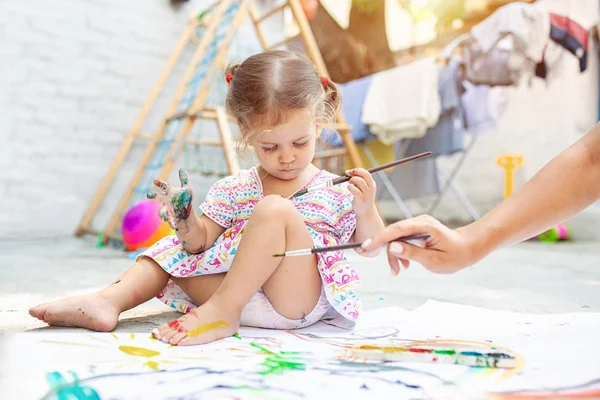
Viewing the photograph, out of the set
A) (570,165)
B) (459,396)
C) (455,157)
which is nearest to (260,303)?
(459,396)

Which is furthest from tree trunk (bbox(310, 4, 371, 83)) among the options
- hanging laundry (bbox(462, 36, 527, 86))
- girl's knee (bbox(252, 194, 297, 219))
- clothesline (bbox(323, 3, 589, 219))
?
girl's knee (bbox(252, 194, 297, 219))

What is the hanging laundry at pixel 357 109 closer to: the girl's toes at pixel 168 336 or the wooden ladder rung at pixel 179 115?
the wooden ladder rung at pixel 179 115

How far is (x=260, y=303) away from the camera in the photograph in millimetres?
954

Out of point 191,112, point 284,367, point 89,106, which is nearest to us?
point 284,367

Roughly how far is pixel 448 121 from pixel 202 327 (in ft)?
7.08

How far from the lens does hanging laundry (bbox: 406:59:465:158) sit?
2.55m

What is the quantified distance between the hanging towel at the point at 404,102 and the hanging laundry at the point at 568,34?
1.79ft

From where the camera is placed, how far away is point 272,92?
100 centimetres

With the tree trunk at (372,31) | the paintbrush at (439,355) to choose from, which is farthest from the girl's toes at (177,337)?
the tree trunk at (372,31)

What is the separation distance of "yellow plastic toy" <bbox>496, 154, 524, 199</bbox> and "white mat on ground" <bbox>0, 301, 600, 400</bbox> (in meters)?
2.02

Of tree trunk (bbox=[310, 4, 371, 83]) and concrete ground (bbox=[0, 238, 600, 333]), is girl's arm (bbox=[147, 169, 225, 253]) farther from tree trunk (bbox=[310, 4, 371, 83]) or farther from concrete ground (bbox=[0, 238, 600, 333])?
tree trunk (bbox=[310, 4, 371, 83])

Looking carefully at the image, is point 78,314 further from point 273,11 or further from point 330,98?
point 273,11

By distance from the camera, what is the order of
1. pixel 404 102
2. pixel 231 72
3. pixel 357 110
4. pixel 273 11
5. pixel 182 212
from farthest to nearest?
pixel 357 110
pixel 273 11
pixel 404 102
pixel 231 72
pixel 182 212

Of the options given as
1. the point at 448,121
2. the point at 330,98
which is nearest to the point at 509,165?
the point at 448,121
